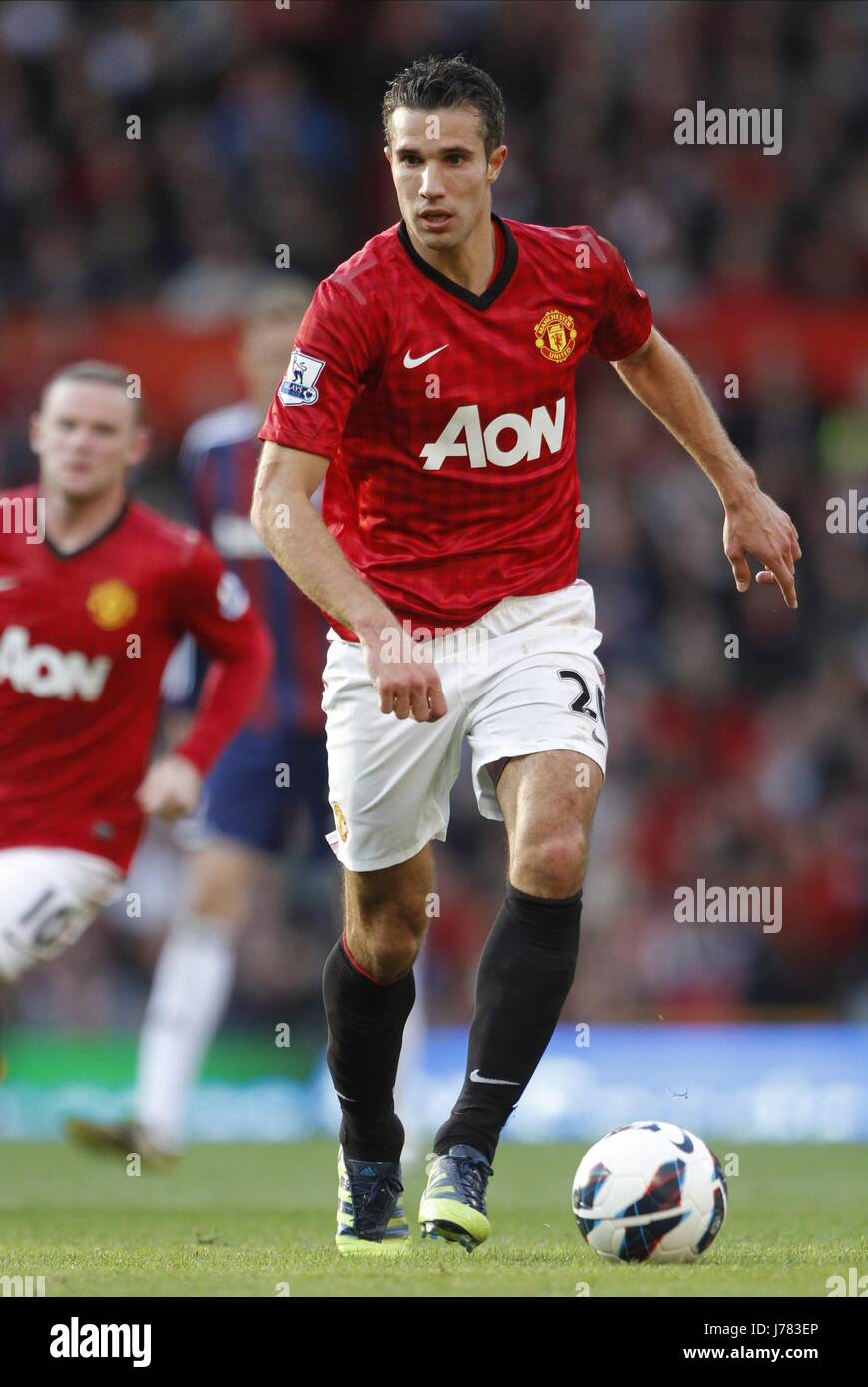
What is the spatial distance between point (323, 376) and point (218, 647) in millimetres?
→ 2410

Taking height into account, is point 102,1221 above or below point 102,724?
below

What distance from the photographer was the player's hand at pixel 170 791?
5.93 metres

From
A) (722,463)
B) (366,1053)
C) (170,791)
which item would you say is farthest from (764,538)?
(170,791)

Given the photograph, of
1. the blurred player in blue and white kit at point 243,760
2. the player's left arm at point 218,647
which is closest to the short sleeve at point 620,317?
the player's left arm at point 218,647

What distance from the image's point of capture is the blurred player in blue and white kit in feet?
25.4

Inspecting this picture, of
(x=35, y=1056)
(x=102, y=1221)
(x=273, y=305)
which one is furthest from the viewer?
(x=35, y=1056)

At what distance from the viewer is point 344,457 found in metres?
4.85

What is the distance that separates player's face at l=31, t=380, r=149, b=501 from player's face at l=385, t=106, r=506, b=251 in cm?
217

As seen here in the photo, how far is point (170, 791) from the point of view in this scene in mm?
5953

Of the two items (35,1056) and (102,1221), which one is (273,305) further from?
(35,1056)

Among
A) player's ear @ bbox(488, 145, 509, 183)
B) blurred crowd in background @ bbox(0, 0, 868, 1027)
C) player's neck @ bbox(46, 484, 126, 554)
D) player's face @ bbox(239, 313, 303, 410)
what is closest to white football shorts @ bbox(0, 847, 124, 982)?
player's neck @ bbox(46, 484, 126, 554)

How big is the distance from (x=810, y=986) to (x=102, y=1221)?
7.34m

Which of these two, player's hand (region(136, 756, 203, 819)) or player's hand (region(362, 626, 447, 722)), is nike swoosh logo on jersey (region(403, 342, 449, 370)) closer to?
player's hand (region(362, 626, 447, 722))
